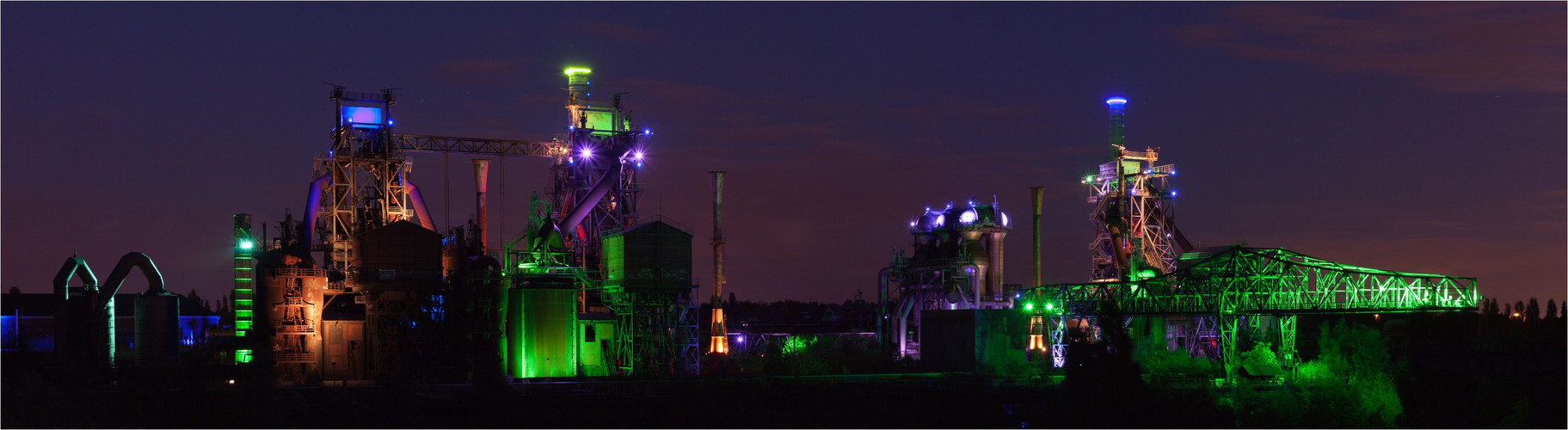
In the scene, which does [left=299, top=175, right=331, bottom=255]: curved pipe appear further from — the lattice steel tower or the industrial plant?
the lattice steel tower

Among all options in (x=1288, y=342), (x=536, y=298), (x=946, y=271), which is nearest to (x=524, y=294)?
(x=536, y=298)

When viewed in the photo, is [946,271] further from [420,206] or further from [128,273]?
[128,273]

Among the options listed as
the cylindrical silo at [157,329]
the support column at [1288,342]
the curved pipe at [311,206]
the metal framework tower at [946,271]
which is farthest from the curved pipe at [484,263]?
the support column at [1288,342]

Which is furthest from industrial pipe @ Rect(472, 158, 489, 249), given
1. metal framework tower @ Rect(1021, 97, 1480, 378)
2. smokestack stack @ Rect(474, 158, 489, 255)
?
metal framework tower @ Rect(1021, 97, 1480, 378)

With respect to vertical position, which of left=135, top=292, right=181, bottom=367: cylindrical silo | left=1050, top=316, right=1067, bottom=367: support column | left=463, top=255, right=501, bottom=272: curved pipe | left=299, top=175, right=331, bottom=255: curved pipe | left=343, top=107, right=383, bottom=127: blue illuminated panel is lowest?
left=1050, top=316, right=1067, bottom=367: support column

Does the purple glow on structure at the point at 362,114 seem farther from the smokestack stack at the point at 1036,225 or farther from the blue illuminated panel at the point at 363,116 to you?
the smokestack stack at the point at 1036,225

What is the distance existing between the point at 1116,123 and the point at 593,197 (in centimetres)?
4315

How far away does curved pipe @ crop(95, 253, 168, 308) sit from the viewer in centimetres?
7812

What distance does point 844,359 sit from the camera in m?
98.4

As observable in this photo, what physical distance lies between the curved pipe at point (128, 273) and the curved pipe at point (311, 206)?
24.4 feet

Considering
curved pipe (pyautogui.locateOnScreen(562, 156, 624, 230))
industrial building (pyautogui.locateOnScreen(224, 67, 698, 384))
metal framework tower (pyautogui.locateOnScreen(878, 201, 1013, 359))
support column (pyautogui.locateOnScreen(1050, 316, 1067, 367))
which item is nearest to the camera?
industrial building (pyautogui.locateOnScreen(224, 67, 698, 384))

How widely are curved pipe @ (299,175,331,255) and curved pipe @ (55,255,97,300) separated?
1053 centimetres

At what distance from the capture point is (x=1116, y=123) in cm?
11356

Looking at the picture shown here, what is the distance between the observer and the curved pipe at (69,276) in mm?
76625
